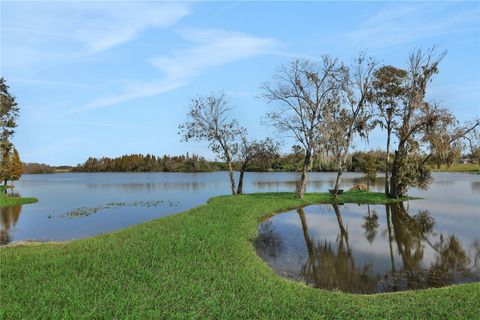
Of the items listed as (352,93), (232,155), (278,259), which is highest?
(352,93)

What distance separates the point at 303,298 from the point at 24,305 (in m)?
5.98

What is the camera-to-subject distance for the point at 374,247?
1317 centimetres

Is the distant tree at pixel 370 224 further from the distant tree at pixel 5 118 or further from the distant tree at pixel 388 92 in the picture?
the distant tree at pixel 5 118

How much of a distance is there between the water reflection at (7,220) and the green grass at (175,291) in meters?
6.16

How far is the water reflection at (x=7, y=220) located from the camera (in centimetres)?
1605

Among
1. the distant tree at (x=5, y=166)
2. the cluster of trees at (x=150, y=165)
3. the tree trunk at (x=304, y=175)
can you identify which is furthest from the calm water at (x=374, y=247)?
the cluster of trees at (x=150, y=165)

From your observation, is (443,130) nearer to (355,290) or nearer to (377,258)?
(377,258)

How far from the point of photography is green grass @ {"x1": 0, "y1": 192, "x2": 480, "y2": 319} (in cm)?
640

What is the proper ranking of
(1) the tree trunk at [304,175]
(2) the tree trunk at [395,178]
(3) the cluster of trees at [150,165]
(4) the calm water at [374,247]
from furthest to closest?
(3) the cluster of trees at [150,165]
(2) the tree trunk at [395,178]
(1) the tree trunk at [304,175]
(4) the calm water at [374,247]

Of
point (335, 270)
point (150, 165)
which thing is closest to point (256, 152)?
point (335, 270)

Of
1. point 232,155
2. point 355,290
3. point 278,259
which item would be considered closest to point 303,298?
point 355,290

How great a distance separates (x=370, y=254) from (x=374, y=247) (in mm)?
1171

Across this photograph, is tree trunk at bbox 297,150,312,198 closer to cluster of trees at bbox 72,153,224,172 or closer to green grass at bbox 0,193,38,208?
green grass at bbox 0,193,38,208

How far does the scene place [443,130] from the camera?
2484 cm
